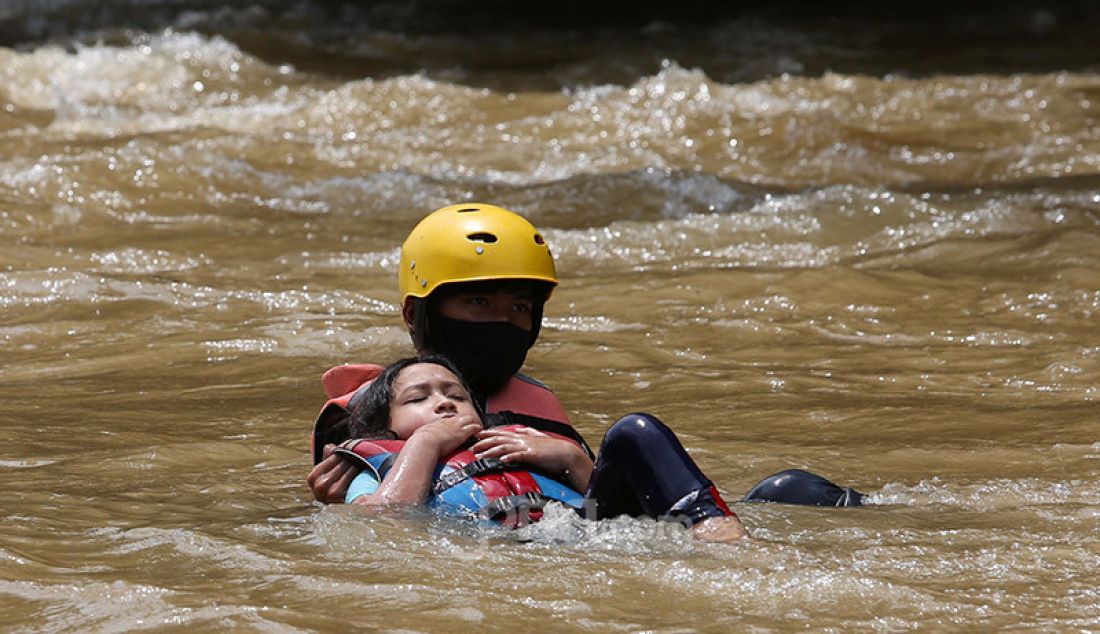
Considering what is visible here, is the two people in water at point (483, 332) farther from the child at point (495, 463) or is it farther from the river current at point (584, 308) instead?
the river current at point (584, 308)

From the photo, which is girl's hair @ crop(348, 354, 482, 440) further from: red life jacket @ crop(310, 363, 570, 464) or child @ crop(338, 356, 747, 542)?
red life jacket @ crop(310, 363, 570, 464)

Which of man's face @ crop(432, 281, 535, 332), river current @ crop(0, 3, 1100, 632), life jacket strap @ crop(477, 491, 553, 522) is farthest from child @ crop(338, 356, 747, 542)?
man's face @ crop(432, 281, 535, 332)

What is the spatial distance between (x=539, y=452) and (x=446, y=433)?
278mm

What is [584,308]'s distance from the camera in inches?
332

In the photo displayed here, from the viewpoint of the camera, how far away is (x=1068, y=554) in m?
4.12

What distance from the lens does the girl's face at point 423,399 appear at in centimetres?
468

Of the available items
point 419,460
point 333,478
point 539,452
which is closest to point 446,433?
point 419,460

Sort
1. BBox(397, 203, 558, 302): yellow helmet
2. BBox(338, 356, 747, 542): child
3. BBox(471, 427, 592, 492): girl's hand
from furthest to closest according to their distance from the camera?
BBox(397, 203, 558, 302): yellow helmet, BBox(471, 427, 592, 492): girl's hand, BBox(338, 356, 747, 542): child

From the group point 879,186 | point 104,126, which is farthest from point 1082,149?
point 104,126

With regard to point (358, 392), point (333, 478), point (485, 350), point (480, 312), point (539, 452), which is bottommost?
point (333, 478)

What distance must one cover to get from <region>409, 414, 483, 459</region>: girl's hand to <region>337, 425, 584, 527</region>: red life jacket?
5 centimetres

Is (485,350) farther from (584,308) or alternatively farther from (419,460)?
(584,308)

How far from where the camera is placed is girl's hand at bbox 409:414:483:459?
4.52 meters

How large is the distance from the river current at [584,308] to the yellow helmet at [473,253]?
0.81 m
